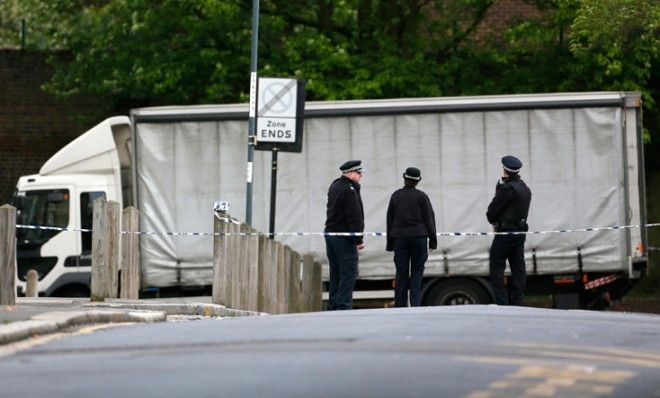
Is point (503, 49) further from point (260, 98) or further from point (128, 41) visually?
point (260, 98)

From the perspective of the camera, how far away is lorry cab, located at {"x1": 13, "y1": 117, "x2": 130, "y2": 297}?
25203 millimetres

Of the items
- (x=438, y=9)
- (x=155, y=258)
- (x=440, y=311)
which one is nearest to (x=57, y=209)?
(x=155, y=258)

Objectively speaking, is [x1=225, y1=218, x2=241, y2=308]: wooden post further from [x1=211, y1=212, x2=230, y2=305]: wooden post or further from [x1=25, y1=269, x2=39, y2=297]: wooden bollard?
[x1=25, y1=269, x2=39, y2=297]: wooden bollard

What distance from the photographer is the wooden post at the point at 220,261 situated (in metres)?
17.2

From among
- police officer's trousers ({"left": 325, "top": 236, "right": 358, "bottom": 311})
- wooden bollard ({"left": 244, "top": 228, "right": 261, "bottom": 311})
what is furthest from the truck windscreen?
police officer's trousers ({"left": 325, "top": 236, "right": 358, "bottom": 311})

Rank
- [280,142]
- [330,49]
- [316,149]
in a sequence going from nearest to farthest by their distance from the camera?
[280,142] → [316,149] → [330,49]

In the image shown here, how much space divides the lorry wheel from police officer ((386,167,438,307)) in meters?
5.40

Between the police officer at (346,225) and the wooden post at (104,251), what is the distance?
2.36 m

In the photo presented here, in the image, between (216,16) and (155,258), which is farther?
(216,16)

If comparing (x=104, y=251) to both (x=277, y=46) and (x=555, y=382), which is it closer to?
(x=555, y=382)

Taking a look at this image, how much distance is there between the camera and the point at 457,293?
77.7 ft

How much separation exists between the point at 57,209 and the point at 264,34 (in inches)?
296

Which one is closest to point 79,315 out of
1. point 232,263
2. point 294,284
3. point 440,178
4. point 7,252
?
point 7,252

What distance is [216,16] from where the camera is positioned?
31.1m
